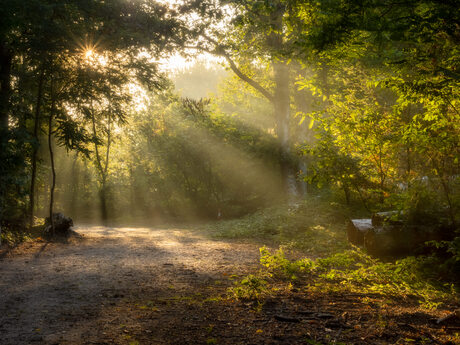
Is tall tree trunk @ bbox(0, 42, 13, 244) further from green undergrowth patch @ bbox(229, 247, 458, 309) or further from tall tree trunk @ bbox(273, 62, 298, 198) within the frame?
tall tree trunk @ bbox(273, 62, 298, 198)

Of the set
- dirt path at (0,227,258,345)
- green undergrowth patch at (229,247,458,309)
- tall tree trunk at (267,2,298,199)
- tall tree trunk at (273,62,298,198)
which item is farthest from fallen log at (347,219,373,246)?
tall tree trunk at (273,62,298,198)

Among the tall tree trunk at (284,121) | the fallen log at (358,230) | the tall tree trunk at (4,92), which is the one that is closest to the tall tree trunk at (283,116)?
the tall tree trunk at (284,121)

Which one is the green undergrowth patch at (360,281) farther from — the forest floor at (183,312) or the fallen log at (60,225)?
the fallen log at (60,225)

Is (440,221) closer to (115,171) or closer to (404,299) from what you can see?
(404,299)

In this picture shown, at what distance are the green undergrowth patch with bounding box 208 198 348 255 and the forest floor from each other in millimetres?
3350

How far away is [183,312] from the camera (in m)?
4.09

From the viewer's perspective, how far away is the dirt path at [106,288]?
3.59 meters

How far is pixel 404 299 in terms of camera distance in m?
4.60

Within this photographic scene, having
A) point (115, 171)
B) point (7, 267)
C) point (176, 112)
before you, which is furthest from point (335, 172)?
point (115, 171)

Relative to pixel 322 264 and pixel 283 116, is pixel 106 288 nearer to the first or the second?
pixel 322 264

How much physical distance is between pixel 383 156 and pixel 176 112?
1613 cm

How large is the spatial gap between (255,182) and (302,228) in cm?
801

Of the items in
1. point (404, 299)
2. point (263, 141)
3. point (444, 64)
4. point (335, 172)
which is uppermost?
point (263, 141)

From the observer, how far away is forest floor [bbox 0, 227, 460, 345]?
11.0ft
